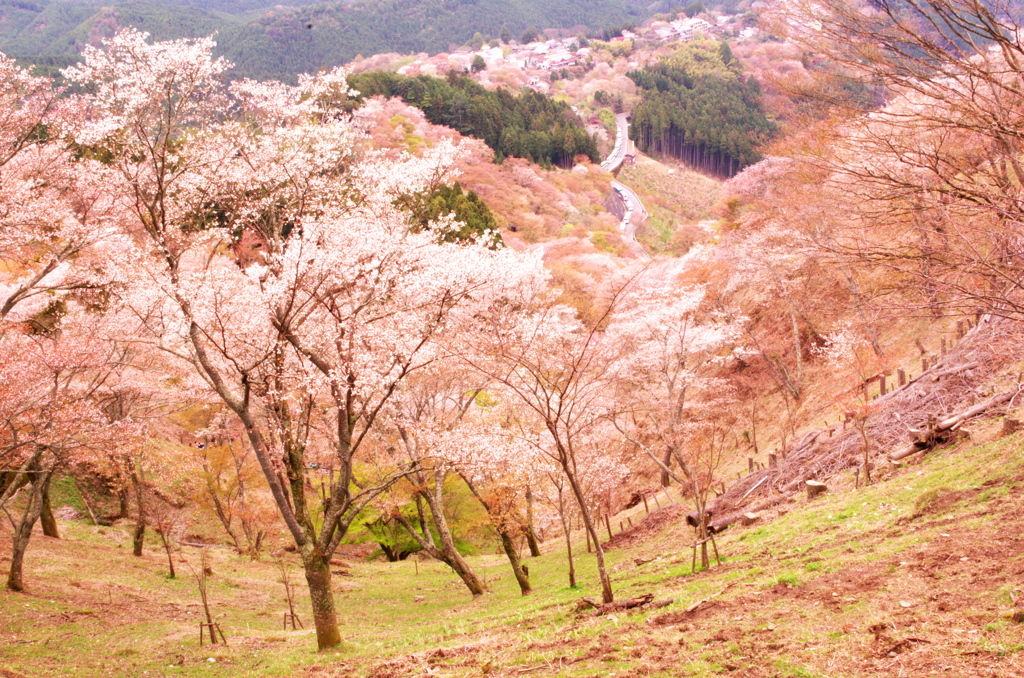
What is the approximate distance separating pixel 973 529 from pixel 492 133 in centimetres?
7335

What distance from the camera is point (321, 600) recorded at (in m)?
10.0

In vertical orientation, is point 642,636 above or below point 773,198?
below

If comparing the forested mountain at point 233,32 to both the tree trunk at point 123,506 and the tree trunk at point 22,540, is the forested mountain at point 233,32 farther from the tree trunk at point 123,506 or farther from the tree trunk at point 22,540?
the tree trunk at point 22,540

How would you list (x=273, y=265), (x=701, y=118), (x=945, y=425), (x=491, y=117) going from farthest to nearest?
(x=701, y=118)
(x=491, y=117)
(x=945, y=425)
(x=273, y=265)

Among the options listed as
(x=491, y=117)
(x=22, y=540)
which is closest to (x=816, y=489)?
(x=22, y=540)

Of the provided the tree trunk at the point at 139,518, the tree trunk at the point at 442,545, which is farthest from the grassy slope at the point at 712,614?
the tree trunk at the point at 139,518

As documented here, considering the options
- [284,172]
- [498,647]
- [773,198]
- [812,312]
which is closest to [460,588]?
[498,647]

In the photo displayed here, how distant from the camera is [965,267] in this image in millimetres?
5422

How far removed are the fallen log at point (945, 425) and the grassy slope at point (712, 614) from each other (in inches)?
36.0

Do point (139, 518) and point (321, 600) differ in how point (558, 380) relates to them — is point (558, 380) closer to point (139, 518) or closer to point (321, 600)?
point (321, 600)

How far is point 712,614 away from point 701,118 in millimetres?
104497

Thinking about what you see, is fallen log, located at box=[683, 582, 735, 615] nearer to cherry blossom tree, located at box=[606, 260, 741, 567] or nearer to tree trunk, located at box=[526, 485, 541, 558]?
cherry blossom tree, located at box=[606, 260, 741, 567]

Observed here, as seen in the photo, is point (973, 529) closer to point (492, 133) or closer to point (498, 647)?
point (498, 647)

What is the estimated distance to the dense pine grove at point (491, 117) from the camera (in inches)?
2918
